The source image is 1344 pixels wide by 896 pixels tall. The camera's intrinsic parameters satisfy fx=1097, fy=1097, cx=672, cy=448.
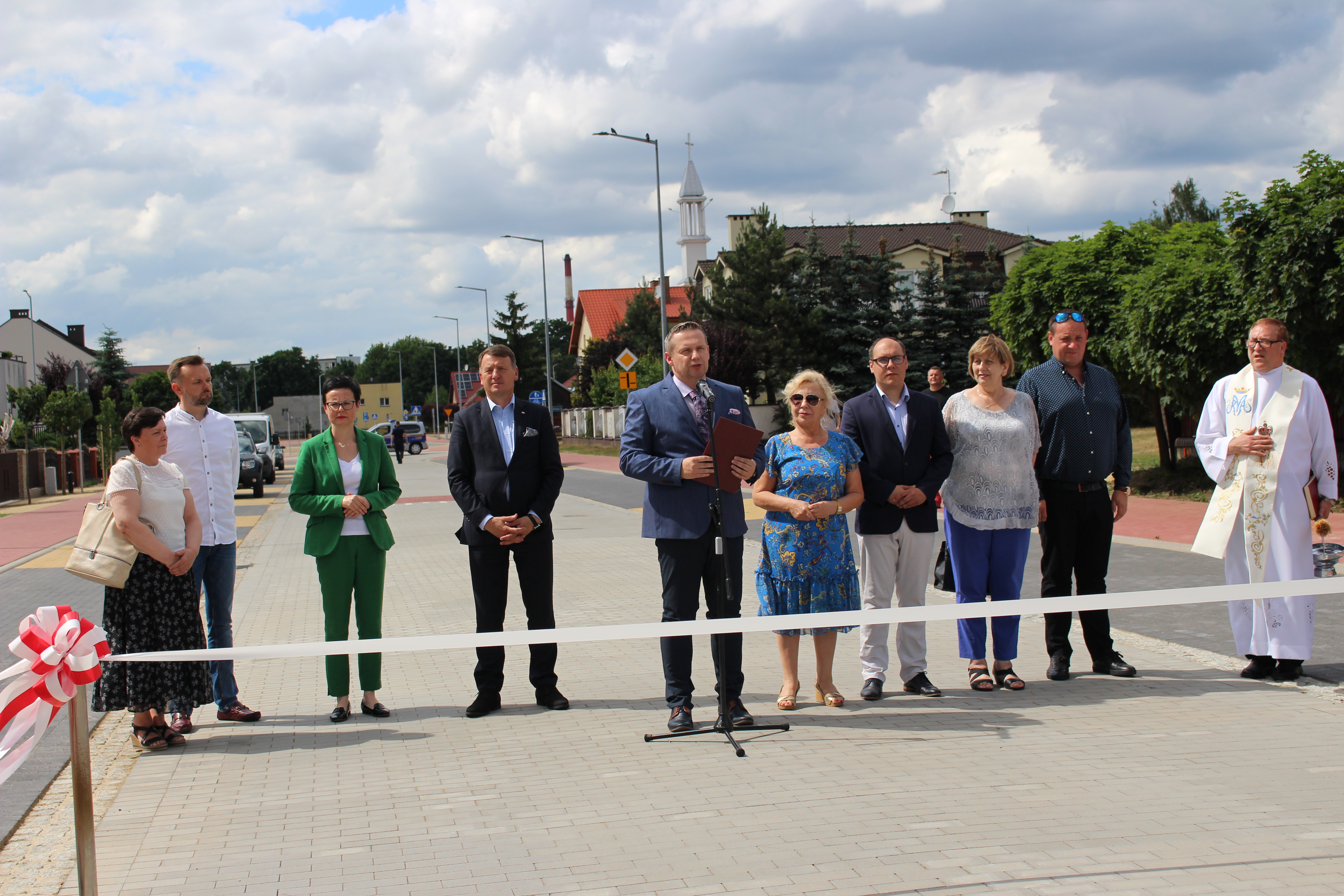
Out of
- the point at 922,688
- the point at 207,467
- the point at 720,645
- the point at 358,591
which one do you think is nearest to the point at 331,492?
the point at 358,591

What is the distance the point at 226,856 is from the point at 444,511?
17.0 metres

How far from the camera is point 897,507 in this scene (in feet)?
18.9

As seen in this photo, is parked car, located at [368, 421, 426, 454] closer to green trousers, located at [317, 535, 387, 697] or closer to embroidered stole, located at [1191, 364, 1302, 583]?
green trousers, located at [317, 535, 387, 697]

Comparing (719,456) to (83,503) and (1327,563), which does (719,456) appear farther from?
(83,503)

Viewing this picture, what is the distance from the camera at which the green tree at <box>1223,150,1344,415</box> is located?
44.8ft

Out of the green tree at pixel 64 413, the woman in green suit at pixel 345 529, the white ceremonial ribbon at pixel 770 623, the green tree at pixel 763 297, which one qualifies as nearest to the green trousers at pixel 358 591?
the woman in green suit at pixel 345 529

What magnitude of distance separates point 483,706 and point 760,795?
1.96 meters

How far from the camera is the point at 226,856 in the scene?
3809mm

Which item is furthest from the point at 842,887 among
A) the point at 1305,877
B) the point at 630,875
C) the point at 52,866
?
the point at 52,866

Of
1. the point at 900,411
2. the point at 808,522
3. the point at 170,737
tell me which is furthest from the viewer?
the point at 900,411

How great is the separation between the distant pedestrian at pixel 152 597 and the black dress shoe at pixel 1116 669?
4779 mm

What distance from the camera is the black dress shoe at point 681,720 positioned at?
518cm

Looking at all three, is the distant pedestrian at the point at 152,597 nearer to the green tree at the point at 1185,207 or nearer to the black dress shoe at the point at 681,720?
the black dress shoe at the point at 681,720

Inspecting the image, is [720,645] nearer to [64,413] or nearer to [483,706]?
[483,706]
